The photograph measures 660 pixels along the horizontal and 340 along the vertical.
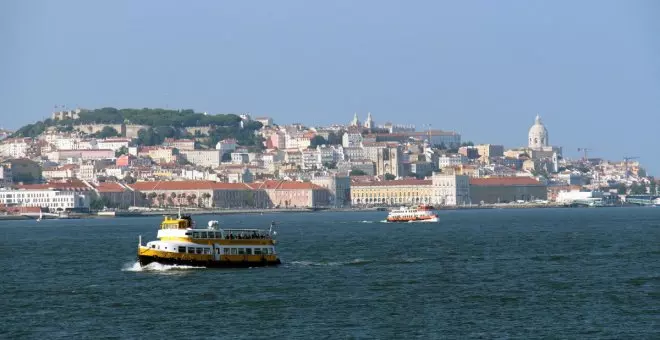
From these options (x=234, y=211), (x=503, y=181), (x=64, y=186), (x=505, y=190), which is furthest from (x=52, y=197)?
(x=503, y=181)

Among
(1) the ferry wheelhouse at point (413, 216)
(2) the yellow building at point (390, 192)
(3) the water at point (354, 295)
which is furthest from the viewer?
(2) the yellow building at point (390, 192)

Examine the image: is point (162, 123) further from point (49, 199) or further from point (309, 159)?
point (49, 199)

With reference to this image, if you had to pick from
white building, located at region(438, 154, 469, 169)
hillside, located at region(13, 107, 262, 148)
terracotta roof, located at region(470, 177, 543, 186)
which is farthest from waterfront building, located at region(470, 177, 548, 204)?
hillside, located at region(13, 107, 262, 148)

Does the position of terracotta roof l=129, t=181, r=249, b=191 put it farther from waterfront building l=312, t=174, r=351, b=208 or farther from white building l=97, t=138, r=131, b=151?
white building l=97, t=138, r=131, b=151

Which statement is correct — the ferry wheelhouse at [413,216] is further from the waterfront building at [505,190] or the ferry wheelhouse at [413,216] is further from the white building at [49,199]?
the waterfront building at [505,190]

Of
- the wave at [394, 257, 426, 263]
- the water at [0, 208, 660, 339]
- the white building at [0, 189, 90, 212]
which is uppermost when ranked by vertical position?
the white building at [0, 189, 90, 212]

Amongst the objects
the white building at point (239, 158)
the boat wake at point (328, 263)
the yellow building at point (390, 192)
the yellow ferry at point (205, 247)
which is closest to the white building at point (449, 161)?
the white building at point (239, 158)

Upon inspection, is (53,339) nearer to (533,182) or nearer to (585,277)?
(585,277)
